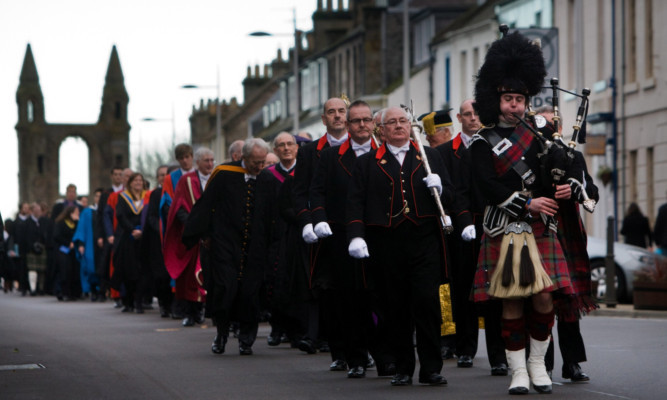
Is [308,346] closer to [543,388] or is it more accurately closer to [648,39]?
[543,388]

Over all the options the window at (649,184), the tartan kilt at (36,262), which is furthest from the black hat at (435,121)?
the tartan kilt at (36,262)

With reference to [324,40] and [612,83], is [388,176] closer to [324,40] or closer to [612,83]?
[612,83]

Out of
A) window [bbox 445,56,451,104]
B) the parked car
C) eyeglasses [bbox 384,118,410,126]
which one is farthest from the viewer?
window [bbox 445,56,451,104]

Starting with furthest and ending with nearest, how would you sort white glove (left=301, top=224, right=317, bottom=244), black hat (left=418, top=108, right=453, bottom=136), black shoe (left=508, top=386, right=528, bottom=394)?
black hat (left=418, top=108, right=453, bottom=136) < white glove (left=301, top=224, right=317, bottom=244) < black shoe (left=508, top=386, right=528, bottom=394)

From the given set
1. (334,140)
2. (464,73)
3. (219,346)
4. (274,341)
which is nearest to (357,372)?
Answer: (334,140)

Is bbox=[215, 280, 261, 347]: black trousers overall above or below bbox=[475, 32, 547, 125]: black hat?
below

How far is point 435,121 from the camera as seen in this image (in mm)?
13398

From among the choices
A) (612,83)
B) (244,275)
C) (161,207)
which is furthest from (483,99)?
(612,83)

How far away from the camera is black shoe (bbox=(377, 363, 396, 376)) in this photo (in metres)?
11.4

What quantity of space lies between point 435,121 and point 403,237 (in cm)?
285

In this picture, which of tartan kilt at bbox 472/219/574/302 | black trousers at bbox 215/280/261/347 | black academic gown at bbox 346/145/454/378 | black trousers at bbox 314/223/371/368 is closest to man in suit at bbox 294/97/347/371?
black trousers at bbox 314/223/371/368

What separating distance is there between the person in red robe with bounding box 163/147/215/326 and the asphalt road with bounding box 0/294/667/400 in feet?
3.02

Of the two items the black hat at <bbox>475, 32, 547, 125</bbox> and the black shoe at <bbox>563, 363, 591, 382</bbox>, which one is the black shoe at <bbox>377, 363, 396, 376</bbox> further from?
the black hat at <bbox>475, 32, 547, 125</bbox>

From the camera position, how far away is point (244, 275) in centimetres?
1422
